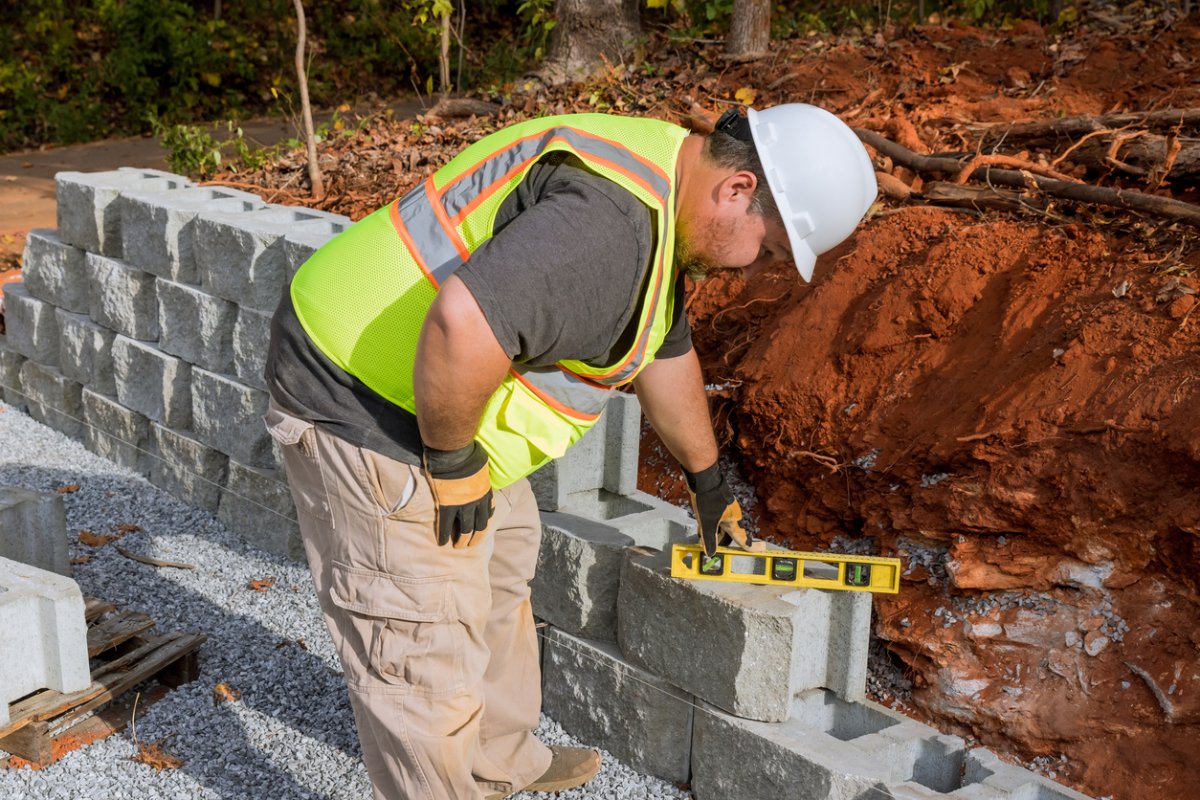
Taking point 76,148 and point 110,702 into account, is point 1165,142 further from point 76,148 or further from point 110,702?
point 76,148

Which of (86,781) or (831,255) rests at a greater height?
(831,255)

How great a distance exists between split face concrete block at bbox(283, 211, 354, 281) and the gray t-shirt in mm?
2012

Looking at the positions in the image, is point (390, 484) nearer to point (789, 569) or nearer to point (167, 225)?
point (789, 569)

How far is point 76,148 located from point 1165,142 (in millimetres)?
14949

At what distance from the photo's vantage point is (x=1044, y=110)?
5887mm

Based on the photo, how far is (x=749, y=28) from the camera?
7.63 meters

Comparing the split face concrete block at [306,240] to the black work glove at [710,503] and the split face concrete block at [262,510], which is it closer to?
the split face concrete block at [262,510]

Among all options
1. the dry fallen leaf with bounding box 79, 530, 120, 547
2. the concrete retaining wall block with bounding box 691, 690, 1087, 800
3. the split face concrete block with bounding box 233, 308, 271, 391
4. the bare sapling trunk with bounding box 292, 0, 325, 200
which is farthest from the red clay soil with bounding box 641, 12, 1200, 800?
the bare sapling trunk with bounding box 292, 0, 325, 200

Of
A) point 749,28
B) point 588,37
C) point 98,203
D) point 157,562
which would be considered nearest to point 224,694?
point 157,562

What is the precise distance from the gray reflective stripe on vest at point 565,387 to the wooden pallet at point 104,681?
80.1 inches

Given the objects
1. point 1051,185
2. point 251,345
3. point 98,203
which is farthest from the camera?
point 98,203

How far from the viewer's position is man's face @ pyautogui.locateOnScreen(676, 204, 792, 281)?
249 centimetres

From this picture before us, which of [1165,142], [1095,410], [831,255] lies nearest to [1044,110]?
[1165,142]

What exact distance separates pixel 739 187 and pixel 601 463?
184 centimetres
